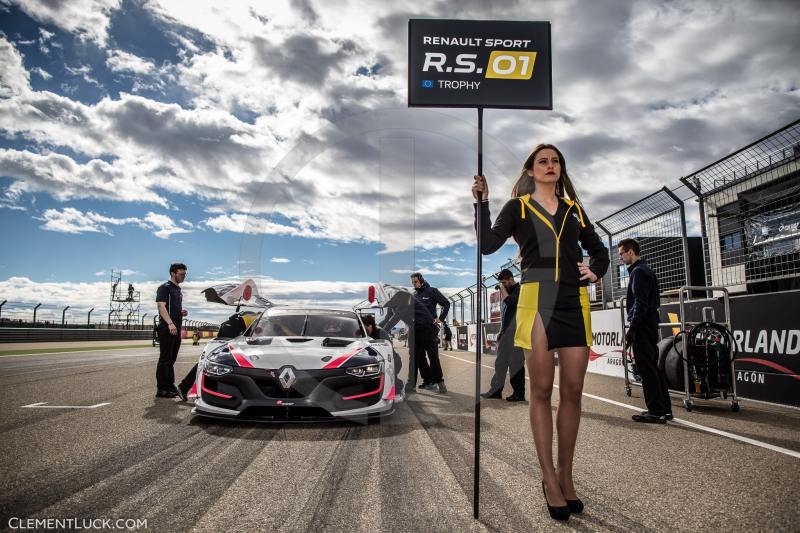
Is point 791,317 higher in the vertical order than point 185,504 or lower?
higher

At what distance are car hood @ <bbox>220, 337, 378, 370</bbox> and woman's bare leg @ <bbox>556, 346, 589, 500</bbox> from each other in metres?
2.25

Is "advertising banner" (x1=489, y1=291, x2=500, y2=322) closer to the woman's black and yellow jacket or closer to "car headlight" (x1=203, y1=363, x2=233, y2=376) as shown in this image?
"car headlight" (x1=203, y1=363, x2=233, y2=376)

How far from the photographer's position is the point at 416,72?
12.3ft

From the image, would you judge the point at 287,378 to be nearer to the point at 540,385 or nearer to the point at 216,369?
the point at 216,369

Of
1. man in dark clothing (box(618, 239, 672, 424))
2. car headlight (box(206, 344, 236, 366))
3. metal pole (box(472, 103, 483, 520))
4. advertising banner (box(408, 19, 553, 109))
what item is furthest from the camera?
man in dark clothing (box(618, 239, 672, 424))

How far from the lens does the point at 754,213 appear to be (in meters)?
6.65

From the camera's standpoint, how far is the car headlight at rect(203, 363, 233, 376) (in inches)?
171

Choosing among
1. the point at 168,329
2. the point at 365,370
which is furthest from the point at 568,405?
the point at 168,329

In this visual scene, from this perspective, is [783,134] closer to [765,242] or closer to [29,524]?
[765,242]

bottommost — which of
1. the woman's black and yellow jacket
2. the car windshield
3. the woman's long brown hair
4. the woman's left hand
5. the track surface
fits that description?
the track surface

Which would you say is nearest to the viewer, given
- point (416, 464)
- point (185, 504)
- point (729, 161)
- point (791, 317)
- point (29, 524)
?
point (29, 524)

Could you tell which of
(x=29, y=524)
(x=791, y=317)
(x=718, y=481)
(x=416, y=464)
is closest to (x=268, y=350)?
(x=416, y=464)

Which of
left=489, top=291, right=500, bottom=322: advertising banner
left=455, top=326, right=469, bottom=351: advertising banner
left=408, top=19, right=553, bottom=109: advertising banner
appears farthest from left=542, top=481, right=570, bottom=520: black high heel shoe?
left=455, top=326, right=469, bottom=351: advertising banner

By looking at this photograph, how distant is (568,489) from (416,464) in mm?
1077
